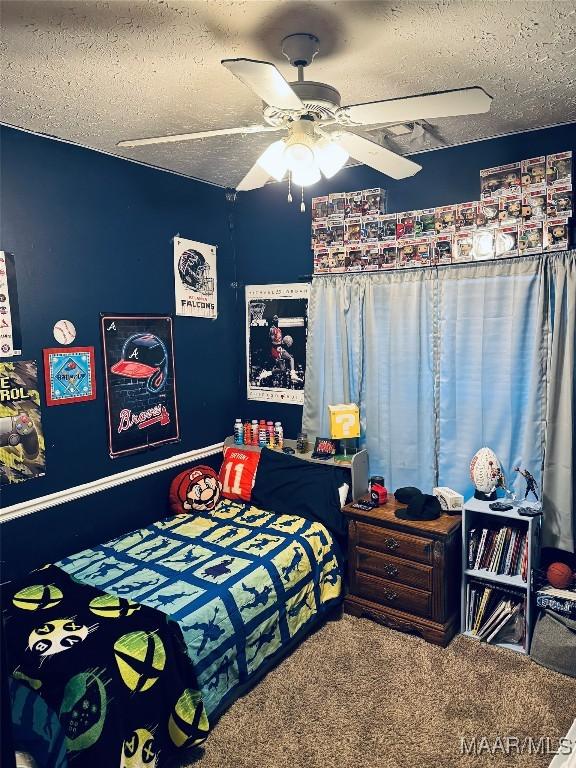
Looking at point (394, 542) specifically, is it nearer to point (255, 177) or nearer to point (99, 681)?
point (99, 681)

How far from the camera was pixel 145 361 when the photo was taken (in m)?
3.57

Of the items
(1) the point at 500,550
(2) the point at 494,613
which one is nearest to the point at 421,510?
(1) the point at 500,550

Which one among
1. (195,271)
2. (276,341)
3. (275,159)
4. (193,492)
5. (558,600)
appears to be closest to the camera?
(275,159)

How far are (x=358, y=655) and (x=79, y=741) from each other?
→ 1552mm

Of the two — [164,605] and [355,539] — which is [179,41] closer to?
[164,605]

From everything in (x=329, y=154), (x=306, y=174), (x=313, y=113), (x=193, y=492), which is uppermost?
(x=313, y=113)

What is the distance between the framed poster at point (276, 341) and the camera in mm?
4051

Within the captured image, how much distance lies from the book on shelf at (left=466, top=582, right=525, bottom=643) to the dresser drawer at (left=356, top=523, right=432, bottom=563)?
14.5 inches

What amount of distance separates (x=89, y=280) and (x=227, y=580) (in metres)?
1.90

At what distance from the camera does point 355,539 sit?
335 centimetres

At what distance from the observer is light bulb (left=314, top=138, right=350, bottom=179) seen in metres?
2.08

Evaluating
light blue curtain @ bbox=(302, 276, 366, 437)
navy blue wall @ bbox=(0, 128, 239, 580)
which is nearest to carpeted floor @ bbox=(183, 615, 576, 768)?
navy blue wall @ bbox=(0, 128, 239, 580)

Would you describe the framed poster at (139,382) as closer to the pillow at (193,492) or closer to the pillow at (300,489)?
the pillow at (193,492)

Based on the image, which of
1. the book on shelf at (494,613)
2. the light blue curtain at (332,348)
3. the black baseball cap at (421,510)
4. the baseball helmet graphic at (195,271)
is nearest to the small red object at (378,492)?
the black baseball cap at (421,510)
